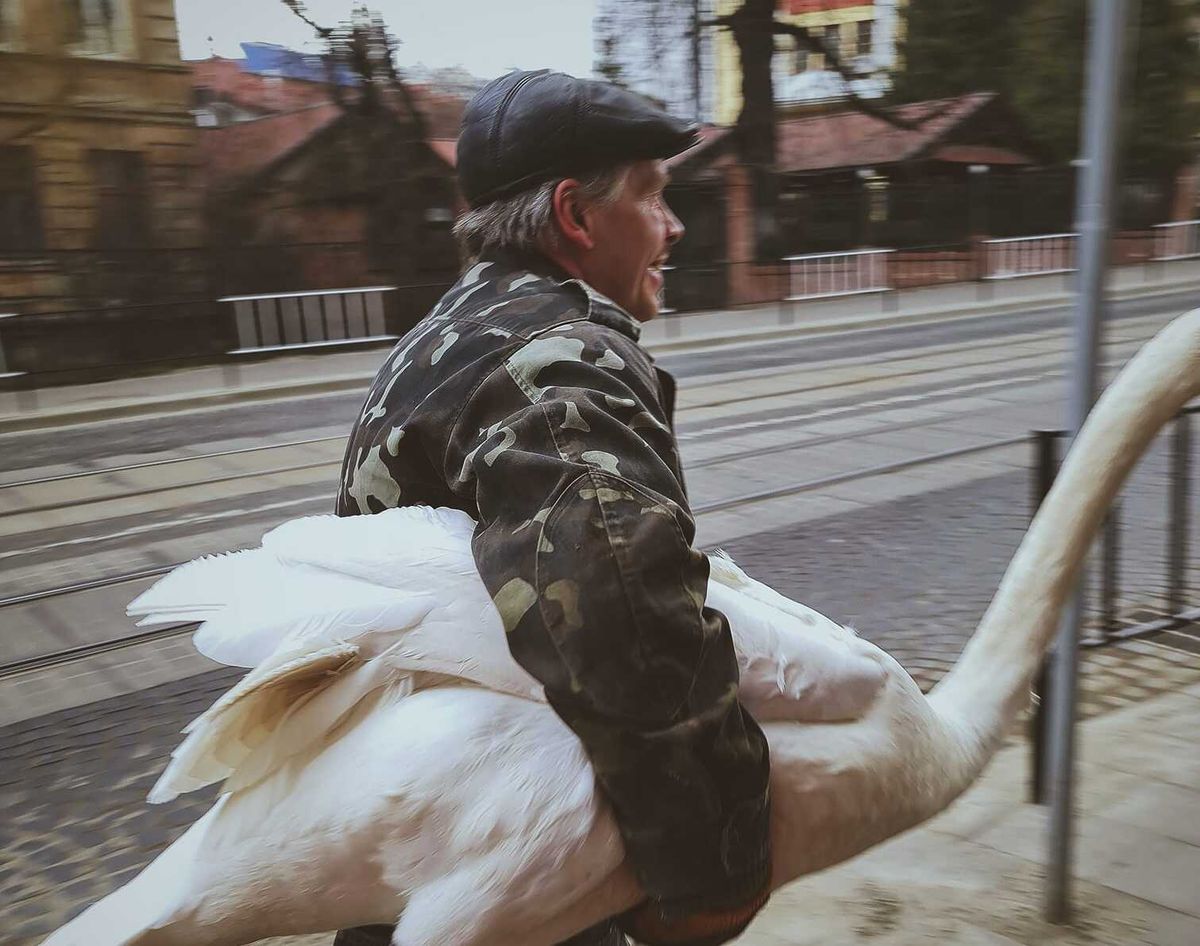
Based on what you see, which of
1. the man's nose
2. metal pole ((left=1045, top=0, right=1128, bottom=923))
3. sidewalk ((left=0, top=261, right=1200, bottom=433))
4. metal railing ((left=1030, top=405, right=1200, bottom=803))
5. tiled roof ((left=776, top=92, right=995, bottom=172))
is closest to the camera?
the man's nose

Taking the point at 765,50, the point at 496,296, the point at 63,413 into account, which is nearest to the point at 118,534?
the point at 63,413

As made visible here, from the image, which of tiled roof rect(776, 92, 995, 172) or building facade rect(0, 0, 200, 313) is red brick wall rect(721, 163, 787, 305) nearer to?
tiled roof rect(776, 92, 995, 172)

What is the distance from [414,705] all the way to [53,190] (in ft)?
50.7

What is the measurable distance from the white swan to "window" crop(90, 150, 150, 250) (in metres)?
15.4

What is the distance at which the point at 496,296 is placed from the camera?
154cm

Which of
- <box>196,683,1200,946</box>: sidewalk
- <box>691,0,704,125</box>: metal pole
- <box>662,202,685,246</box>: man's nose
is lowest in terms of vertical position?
<box>196,683,1200,946</box>: sidewalk

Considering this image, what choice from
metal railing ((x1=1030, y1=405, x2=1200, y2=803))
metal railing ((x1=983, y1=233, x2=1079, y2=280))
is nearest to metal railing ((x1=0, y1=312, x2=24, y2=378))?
metal railing ((x1=1030, y1=405, x2=1200, y2=803))

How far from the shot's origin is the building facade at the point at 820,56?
20969 millimetres

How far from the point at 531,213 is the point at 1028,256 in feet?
88.1

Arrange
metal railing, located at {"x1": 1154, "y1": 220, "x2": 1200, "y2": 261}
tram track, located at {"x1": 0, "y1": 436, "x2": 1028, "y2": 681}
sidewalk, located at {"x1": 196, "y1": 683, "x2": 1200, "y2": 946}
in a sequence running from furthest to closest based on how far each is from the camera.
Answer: metal railing, located at {"x1": 1154, "y1": 220, "x2": 1200, "y2": 261} < tram track, located at {"x1": 0, "y1": 436, "x2": 1028, "y2": 681} < sidewalk, located at {"x1": 196, "y1": 683, "x2": 1200, "y2": 946}

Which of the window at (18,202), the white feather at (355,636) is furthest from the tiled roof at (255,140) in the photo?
the white feather at (355,636)

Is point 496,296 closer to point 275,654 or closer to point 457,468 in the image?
point 457,468

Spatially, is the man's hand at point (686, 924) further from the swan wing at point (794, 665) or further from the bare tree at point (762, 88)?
the bare tree at point (762, 88)

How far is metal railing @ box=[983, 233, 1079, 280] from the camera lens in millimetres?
25328
